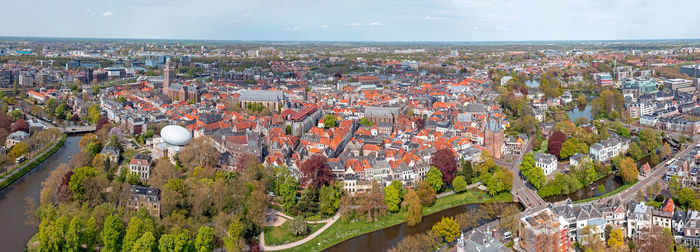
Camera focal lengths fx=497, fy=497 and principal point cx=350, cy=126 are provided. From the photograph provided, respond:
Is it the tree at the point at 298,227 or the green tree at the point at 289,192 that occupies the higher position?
the green tree at the point at 289,192

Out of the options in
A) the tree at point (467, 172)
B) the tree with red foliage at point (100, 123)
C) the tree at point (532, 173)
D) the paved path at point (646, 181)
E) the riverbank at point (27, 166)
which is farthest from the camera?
the tree with red foliage at point (100, 123)

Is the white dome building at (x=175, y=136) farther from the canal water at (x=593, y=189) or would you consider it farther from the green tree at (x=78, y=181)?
the canal water at (x=593, y=189)

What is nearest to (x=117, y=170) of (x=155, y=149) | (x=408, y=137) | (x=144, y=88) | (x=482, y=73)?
(x=155, y=149)

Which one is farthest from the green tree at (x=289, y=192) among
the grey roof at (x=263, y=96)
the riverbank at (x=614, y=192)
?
the grey roof at (x=263, y=96)

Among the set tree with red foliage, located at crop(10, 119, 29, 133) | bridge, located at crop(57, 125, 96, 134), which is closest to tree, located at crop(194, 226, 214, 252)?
tree with red foliage, located at crop(10, 119, 29, 133)

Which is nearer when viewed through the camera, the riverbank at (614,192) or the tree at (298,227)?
the tree at (298,227)
